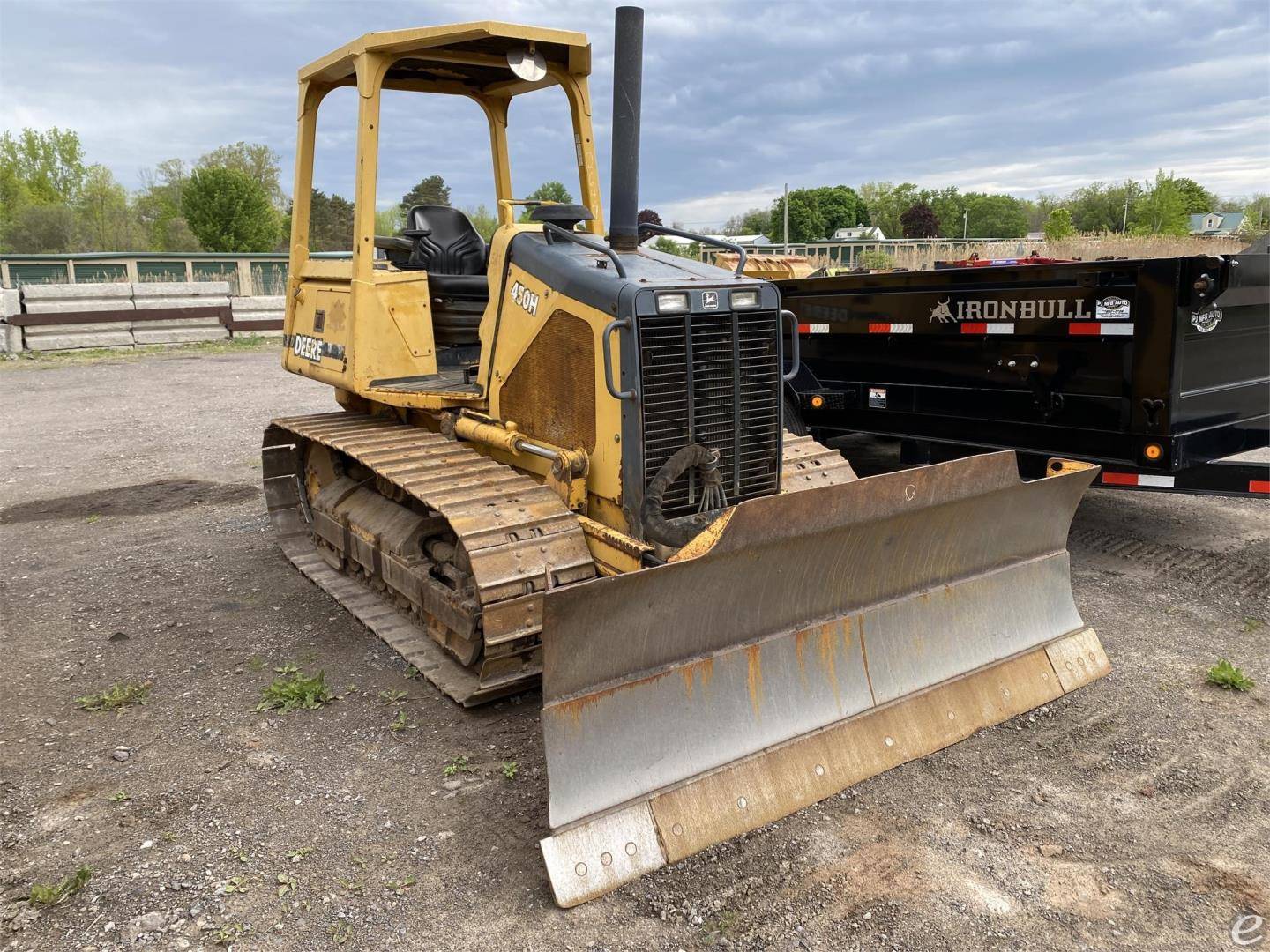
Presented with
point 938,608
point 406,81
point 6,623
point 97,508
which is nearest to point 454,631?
point 938,608

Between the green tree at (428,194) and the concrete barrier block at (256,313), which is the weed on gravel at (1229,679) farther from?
the concrete barrier block at (256,313)

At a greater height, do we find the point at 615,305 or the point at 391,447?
the point at 615,305

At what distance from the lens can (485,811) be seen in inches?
135

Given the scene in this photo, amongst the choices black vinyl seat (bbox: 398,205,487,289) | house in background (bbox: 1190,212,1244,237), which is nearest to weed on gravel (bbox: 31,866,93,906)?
black vinyl seat (bbox: 398,205,487,289)

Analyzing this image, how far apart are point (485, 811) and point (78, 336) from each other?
19474mm

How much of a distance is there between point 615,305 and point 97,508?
225 inches

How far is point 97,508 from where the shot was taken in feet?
25.3

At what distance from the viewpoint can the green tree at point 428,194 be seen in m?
5.71

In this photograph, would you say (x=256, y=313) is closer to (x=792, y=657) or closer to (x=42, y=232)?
(x=792, y=657)

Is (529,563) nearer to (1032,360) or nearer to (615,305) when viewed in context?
(615,305)

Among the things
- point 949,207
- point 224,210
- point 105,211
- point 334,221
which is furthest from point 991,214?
point 334,221

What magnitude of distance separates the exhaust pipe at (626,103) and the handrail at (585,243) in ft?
0.77

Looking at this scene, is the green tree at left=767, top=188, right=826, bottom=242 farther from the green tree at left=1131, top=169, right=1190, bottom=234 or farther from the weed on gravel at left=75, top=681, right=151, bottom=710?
the weed on gravel at left=75, top=681, right=151, bottom=710

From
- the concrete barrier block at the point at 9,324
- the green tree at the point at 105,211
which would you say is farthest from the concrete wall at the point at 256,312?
the green tree at the point at 105,211
